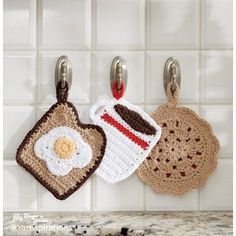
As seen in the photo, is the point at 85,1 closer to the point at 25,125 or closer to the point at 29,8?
the point at 29,8

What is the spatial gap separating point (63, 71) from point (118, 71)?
12 centimetres

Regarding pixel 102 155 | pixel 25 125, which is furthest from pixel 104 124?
pixel 25 125

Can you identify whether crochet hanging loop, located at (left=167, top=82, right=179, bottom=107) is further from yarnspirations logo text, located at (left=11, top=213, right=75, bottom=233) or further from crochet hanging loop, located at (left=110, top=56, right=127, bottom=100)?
yarnspirations logo text, located at (left=11, top=213, right=75, bottom=233)

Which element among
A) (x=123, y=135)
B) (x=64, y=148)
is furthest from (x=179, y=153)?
(x=64, y=148)

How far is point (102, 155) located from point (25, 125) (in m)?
0.18

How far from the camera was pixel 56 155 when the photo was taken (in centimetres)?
121

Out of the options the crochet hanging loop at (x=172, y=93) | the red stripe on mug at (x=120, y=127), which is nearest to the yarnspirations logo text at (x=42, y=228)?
the red stripe on mug at (x=120, y=127)

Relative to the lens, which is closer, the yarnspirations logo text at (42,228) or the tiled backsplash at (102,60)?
the yarnspirations logo text at (42,228)

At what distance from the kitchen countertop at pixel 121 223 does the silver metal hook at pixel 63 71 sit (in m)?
0.29

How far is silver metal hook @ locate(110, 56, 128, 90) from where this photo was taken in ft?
4.01

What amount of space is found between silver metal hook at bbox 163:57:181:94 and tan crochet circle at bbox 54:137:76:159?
0.25m

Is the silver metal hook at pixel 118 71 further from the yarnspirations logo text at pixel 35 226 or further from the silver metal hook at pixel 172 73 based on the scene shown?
the yarnspirations logo text at pixel 35 226

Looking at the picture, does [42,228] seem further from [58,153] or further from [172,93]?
[172,93]

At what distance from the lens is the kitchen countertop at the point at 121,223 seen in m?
1.13
